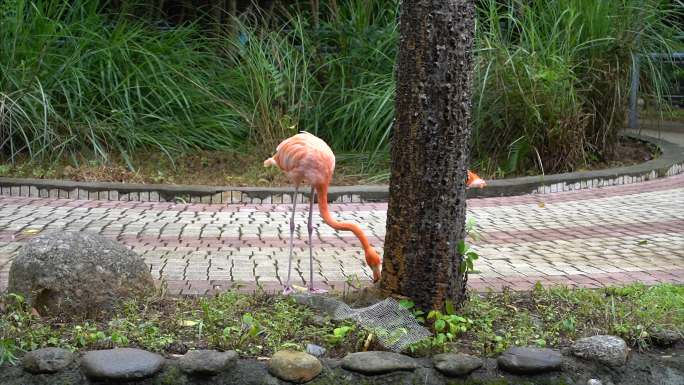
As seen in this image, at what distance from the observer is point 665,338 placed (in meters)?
4.47

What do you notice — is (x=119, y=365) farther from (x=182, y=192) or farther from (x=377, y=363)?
(x=182, y=192)

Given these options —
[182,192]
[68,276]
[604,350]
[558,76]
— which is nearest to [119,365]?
[68,276]

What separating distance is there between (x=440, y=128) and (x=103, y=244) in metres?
1.85

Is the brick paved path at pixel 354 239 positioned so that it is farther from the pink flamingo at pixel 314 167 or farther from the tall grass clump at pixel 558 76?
the tall grass clump at pixel 558 76

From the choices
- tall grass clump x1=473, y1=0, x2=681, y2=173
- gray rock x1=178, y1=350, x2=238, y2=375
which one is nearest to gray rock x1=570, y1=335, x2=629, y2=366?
gray rock x1=178, y1=350, x2=238, y2=375

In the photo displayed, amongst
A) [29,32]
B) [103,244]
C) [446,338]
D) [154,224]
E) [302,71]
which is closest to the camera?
[446,338]

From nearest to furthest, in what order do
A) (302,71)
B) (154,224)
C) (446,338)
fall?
(446,338) < (154,224) < (302,71)

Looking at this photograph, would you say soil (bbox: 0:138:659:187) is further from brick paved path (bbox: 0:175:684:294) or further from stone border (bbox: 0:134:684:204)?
brick paved path (bbox: 0:175:684:294)

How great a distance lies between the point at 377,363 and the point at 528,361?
703 millimetres

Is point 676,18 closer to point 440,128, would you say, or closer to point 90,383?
point 440,128

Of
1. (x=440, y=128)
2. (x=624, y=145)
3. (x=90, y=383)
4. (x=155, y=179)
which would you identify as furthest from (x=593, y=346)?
(x=624, y=145)

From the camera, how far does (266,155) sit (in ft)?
37.4

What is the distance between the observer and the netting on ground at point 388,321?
4246mm

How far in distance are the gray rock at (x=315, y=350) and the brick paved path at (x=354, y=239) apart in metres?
1.24
